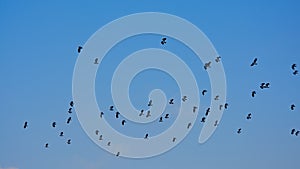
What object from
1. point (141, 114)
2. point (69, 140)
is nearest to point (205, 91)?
point (141, 114)

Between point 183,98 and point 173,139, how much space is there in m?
0.64

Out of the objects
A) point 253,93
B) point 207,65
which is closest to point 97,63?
point 207,65

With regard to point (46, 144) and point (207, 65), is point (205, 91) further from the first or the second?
point (46, 144)

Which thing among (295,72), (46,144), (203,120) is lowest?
(46,144)

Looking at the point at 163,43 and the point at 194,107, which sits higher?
the point at 163,43

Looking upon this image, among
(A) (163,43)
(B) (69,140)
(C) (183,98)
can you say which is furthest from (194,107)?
(B) (69,140)

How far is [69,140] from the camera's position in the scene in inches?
407

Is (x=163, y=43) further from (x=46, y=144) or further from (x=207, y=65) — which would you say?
(x=46, y=144)

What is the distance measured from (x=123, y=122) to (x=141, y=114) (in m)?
0.30

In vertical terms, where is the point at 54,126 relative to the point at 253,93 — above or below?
below

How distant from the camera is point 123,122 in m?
10.7

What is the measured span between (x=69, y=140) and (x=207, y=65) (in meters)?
2.25

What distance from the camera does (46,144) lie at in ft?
33.9

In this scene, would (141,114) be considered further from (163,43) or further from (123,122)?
(163,43)
